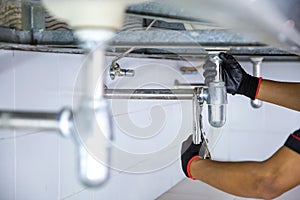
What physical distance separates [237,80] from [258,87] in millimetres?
77

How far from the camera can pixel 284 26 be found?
14.0 inches

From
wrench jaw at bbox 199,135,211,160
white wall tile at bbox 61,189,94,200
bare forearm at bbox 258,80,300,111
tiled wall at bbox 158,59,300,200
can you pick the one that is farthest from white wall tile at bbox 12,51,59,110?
tiled wall at bbox 158,59,300,200

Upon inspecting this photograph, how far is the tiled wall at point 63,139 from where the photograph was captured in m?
0.93

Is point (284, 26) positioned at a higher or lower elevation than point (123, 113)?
higher

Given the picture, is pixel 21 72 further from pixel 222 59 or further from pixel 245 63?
pixel 245 63

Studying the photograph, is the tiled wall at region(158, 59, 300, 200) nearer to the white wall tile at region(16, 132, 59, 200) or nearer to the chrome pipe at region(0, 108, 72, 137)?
the white wall tile at region(16, 132, 59, 200)

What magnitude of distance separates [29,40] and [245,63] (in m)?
1.55

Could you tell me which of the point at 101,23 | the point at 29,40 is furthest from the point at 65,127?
the point at 29,40

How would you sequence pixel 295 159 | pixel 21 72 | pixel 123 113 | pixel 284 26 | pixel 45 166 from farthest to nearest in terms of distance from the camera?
pixel 123 113
pixel 45 166
pixel 21 72
pixel 295 159
pixel 284 26

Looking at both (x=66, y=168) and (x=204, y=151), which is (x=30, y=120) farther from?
(x=66, y=168)

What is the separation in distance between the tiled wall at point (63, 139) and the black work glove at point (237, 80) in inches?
14.6

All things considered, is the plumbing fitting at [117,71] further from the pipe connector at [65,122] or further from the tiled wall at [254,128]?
the tiled wall at [254,128]

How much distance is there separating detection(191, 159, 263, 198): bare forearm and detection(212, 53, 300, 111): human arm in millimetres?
322

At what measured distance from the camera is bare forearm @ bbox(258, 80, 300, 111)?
47.8 inches
